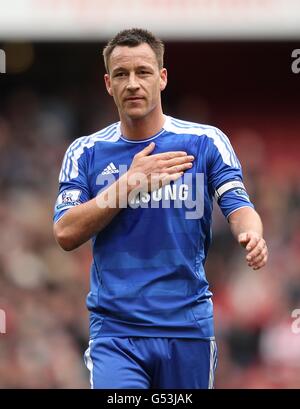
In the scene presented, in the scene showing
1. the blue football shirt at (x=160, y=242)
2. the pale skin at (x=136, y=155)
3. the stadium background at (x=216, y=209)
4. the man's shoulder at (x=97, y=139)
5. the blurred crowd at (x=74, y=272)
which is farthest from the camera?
the stadium background at (x=216, y=209)

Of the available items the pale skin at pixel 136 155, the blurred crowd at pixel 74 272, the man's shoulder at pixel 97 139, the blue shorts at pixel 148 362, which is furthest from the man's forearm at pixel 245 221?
the blurred crowd at pixel 74 272

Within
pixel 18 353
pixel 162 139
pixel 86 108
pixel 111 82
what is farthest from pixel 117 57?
pixel 86 108

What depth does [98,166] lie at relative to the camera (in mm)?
5926

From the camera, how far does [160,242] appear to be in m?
5.72

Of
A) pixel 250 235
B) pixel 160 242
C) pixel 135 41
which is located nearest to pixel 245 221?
pixel 250 235

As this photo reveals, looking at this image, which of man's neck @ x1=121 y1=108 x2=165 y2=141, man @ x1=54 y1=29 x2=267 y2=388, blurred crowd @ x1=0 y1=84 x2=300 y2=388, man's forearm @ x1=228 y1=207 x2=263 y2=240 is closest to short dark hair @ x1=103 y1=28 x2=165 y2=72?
man @ x1=54 y1=29 x2=267 y2=388

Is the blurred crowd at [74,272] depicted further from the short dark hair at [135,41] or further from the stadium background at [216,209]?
the short dark hair at [135,41]

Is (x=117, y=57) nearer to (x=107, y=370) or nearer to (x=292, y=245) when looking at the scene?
(x=107, y=370)

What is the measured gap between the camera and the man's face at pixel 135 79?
227 inches

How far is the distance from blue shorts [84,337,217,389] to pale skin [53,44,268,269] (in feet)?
1.97

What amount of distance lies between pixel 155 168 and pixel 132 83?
1.55 feet

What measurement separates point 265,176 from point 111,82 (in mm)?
A: 8629

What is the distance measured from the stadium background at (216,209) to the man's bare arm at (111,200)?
5.91 m

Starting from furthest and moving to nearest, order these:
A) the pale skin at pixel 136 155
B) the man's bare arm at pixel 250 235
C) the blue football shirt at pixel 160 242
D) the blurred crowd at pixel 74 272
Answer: the blurred crowd at pixel 74 272, the blue football shirt at pixel 160 242, the pale skin at pixel 136 155, the man's bare arm at pixel 250 235
